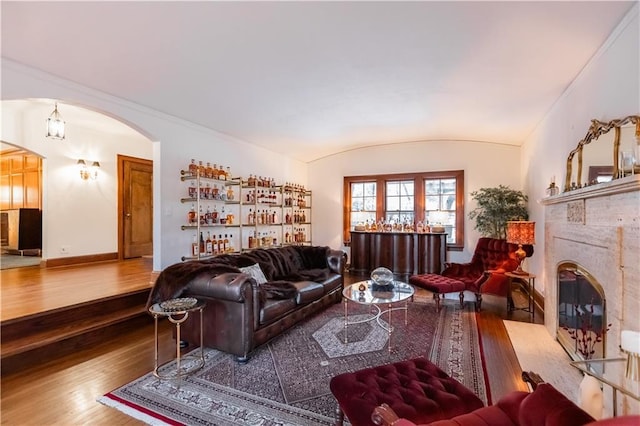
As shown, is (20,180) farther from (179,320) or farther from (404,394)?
(404,394)

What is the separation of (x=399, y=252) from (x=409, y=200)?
4.52 feet

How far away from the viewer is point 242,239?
563cm

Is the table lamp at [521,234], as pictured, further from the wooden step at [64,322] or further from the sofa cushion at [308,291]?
the wooden step at [64,322]

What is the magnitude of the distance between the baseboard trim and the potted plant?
7.26 metres

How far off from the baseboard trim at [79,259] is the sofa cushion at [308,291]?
4.41 m

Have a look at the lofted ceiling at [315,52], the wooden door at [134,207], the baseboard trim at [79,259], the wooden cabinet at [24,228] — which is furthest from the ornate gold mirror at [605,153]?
the wooden cabinet at [24,228]

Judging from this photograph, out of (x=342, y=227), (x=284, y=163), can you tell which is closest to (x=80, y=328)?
(x=284, y=163)

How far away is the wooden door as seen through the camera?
20.5 feet

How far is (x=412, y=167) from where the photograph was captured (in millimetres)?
6871

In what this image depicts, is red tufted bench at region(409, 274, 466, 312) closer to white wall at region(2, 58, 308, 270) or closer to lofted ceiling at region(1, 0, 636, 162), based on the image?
lofted ceiling at region(1, 0, 636, 162)

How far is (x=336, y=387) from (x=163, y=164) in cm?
370

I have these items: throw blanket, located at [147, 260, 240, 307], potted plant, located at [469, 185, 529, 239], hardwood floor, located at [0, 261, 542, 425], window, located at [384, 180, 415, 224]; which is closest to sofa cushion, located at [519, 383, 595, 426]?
hardwood floor, located at [0, 261, 542, 425]

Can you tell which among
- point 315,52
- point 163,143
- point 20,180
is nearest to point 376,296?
point 315,52

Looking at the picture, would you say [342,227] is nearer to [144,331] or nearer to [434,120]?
[434,120]
